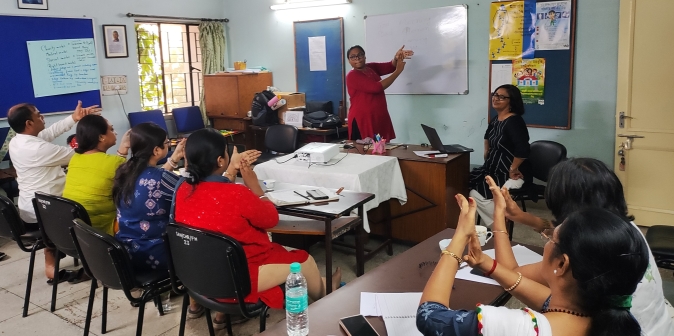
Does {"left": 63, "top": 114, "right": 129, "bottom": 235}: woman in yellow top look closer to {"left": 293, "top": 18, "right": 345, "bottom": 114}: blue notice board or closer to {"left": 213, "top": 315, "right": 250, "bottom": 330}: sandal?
{"left": 213, "top": 315, "right": 250, "bottom": 330}: sandal

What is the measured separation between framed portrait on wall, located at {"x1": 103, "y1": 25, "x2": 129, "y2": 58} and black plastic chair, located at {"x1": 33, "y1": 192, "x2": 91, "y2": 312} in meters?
3.37

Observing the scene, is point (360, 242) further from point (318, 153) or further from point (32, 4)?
point (32, 4)

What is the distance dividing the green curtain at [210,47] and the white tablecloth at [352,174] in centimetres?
352

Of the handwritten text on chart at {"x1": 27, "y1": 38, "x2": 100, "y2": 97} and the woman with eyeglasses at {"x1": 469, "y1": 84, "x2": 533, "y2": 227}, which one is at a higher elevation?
the handwritten text on chart at {"x1": 27, "y1": 38, "x2": 100, "y2": 97}

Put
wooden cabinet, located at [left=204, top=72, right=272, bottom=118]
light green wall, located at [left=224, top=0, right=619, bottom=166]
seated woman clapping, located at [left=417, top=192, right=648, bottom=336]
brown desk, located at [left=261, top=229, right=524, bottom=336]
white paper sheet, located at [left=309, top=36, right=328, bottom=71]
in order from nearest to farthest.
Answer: seated woman clapping, located at [left=417, top=192, right=648, bottom=336] → brown desk, located at [left=261, top=229, right=524, bottom=336] → light green wall, located at [left=224, top=0, right=619, bottom=166] → white paper sheet, located at [left=309, top=36, right=328, bottom=71] → wooden cabinet, located at [left=204, top=72, right=272, bottom=118]

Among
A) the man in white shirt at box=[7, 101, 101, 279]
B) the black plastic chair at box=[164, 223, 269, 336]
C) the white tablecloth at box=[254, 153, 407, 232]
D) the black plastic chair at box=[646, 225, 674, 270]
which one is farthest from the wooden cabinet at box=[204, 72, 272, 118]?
the black plastic chair at box=[646, 225, 674, 270]

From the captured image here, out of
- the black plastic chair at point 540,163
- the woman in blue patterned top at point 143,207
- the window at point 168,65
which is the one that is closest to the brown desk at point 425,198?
the black plastic chair at point 540,163

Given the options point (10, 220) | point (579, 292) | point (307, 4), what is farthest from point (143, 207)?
point (307, 4)

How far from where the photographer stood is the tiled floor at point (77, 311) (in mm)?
2908

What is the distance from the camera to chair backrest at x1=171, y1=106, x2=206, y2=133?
636 centimetres

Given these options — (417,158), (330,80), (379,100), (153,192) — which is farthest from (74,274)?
(330,80)

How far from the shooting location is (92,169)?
2.90 metres

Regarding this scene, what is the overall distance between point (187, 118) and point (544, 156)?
4.22m

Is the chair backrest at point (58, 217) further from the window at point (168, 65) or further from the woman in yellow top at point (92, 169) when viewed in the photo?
the window at point (168, 65)
